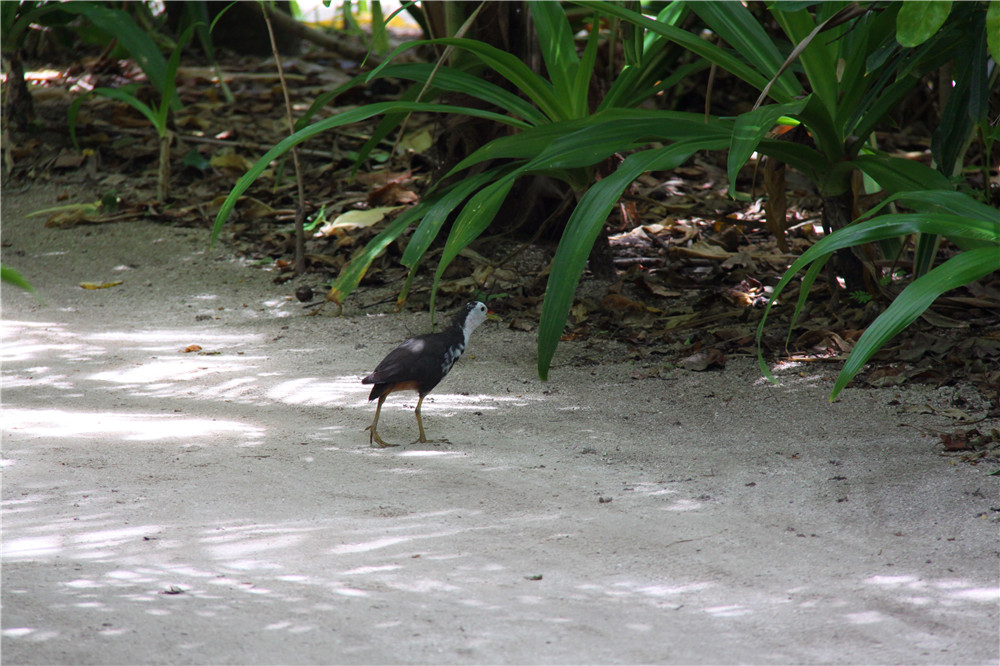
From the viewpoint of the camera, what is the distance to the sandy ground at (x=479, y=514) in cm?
207

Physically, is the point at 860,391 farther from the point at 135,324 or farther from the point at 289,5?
the point at 289,5


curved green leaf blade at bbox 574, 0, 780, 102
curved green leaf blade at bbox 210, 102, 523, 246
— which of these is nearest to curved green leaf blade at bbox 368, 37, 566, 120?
curved green leaf blade at bbox 210, 102, 523, 246

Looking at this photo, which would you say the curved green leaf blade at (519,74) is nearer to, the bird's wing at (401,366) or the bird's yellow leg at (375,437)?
the bird's wing at (401,366)

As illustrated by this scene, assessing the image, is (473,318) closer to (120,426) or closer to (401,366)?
(401,366)

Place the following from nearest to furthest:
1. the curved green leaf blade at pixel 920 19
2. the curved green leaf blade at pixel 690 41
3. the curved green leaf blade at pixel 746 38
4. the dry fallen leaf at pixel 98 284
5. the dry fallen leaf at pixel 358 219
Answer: the curved green leaf blade at pixel 920 19 < the curved green leaf blade at pixel 690 41 < the curved green leaf blade at pixel 746 38 < the dry fallen leaf at pixel 98 284 < the dry fallen leaf at pixel 358 219

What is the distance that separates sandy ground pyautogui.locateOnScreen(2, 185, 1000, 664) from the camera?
2.07m

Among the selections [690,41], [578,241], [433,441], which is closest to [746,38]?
[690,41]

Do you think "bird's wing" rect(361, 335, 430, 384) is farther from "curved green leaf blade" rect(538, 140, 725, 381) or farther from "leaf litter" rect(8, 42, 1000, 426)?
"leaf litter" rect(8, 42, 1000, 426)

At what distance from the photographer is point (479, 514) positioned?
2732mm

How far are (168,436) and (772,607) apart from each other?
2116 mm

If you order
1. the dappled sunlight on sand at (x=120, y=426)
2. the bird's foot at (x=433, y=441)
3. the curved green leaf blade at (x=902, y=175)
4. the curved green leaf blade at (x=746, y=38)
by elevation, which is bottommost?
the bird's foot at (x=433, y=441)

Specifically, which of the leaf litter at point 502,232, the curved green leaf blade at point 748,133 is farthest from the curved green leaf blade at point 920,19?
the leaf litter at point 502,232

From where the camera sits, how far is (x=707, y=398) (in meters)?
3.70

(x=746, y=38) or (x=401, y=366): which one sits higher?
(x=746, y=38)
